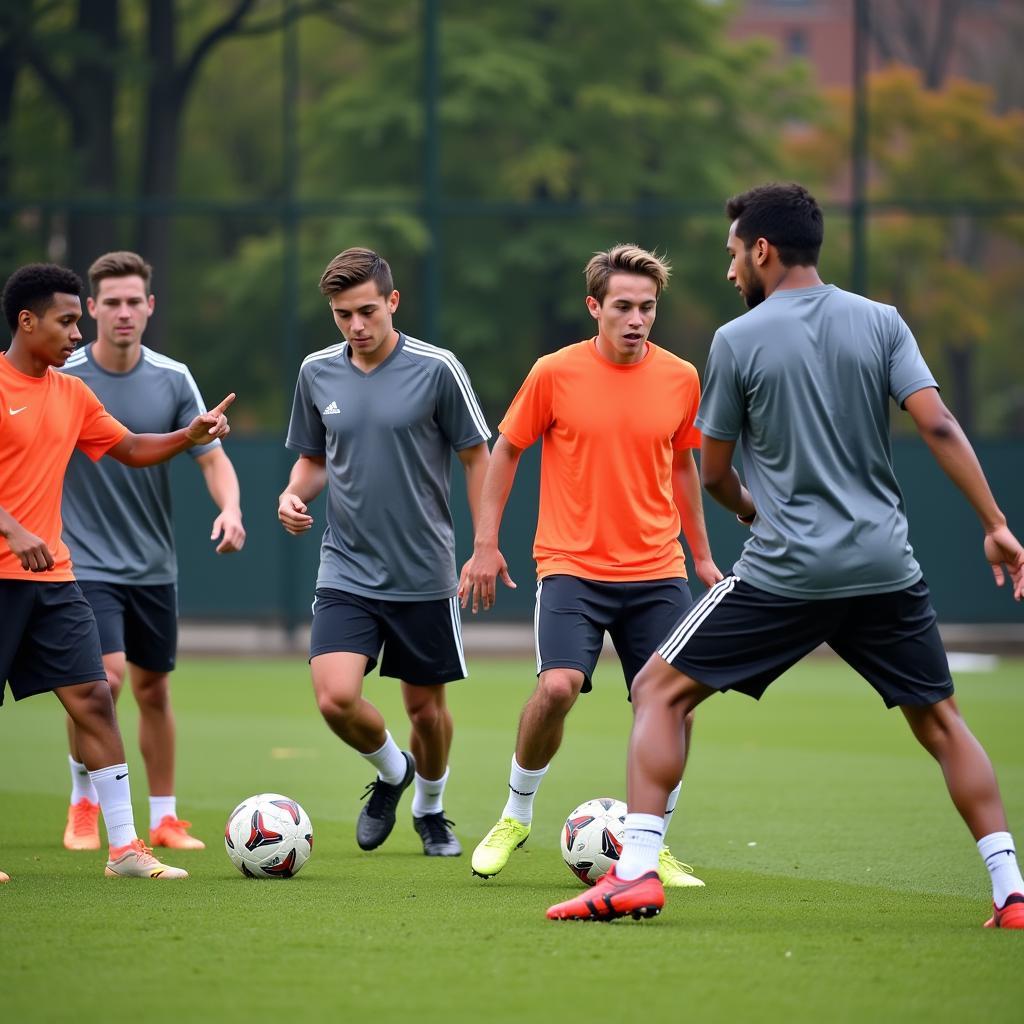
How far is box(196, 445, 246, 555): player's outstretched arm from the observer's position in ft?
24.6

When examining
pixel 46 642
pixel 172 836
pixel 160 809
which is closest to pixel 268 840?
pixel 46 642

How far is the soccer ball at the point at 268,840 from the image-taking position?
6812mm

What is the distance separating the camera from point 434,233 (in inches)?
781

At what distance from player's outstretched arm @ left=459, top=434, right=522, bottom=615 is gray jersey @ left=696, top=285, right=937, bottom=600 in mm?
1292

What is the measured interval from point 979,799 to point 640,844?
106 centimetres

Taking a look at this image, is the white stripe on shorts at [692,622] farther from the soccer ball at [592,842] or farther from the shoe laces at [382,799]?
the shoe laces at [382,799]

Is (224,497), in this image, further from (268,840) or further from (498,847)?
(498,847)

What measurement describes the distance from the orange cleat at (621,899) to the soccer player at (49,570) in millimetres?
1905

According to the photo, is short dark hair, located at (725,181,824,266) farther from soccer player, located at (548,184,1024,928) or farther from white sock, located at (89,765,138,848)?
white sock, located at (89,765,138,848)

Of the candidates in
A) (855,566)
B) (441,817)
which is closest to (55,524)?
(441,817)

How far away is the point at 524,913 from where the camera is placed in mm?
6027

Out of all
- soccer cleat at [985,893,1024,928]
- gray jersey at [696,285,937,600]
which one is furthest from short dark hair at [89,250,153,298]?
soccer cleat at [985,893,1024,928]

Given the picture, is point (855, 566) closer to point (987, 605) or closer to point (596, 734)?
point (596, 734)

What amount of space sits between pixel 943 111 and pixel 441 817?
18374mm
